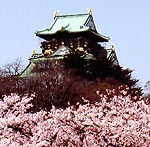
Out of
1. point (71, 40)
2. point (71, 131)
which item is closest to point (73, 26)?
point (71, 40)

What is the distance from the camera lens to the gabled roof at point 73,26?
135ft

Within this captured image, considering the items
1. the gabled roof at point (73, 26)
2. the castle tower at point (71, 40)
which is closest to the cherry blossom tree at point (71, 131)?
the castle tower at point (71, 40)

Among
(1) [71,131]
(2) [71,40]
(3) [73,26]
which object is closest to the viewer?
(1) [71,131]

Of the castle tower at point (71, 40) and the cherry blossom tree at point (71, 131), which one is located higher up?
the castle tower at point (71, 40)

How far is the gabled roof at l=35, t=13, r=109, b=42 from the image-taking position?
1625 inches

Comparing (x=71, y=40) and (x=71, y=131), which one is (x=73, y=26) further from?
(x=71, y=131)

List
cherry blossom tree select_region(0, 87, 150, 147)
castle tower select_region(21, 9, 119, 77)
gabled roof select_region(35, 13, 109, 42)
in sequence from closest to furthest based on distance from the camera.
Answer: cherry blossom tree select_region(0, 87, 150, 147) → castle tower select_region(21, 9, 119, 77) → gabled roof select_region(35, 13, 109, 42)

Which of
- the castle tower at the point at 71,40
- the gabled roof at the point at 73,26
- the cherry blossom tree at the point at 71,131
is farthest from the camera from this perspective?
the gabled roof at the point at 73,26

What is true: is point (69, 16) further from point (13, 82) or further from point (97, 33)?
point (13, 82)

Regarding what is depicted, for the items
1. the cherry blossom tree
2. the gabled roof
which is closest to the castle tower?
the gabled roof

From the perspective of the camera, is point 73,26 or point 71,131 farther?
point 73,26

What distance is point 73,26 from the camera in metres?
42.5

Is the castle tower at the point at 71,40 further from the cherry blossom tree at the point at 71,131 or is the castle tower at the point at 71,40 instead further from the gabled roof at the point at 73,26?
the cherry blossom tree at the point at 71,131

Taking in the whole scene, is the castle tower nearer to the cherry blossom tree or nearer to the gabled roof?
the gabled roof
